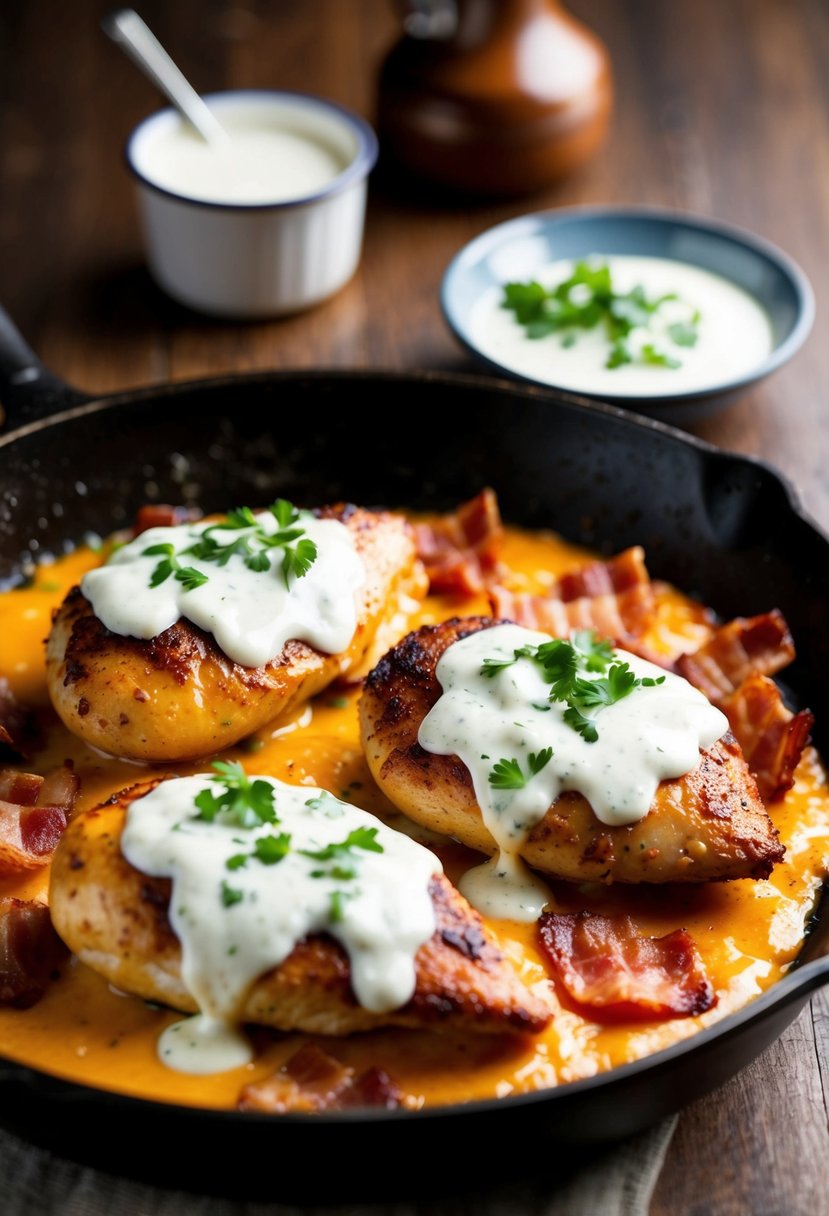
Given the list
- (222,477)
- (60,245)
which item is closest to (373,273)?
(60,245)

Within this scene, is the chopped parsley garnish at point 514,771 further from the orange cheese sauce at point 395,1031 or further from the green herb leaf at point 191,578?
the green herb leaf at point 191,578

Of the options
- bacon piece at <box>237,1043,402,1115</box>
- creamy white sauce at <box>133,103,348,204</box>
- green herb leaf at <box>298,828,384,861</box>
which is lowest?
bacon piece at <box>237,1043,402,1115</box>

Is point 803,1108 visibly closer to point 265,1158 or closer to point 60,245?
point 265,1158

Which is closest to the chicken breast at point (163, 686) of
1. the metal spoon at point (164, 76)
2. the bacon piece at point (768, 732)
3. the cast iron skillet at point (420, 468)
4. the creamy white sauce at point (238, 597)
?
the creamy white sauce at point (238, 597)

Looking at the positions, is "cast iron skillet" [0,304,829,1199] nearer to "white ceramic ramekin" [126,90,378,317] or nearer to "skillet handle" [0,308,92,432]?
"skillet handle" [0,308,92,432]

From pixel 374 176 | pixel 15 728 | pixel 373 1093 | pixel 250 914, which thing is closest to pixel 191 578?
pixel 15 728

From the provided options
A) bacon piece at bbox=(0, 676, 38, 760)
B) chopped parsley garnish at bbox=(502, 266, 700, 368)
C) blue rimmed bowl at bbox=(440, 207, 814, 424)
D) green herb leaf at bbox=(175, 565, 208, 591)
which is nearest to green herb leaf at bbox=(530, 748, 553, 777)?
green herb leaf at bbox=(175, 565, 208, 591)
